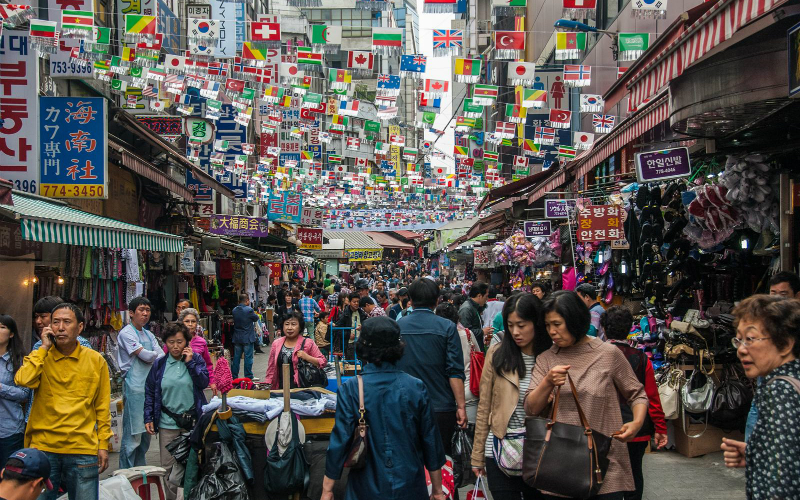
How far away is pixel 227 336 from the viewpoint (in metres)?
18.6

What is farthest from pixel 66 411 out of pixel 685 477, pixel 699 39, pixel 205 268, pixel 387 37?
pixel 205 268

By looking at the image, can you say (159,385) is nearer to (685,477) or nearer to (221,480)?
(221,480)

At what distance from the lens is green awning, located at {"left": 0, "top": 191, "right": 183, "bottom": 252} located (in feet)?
23.9

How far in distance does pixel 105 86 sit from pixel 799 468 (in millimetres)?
14792

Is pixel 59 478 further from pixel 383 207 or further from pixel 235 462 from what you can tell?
pixel 383 207

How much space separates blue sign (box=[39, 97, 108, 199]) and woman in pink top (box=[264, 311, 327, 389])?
4596mm

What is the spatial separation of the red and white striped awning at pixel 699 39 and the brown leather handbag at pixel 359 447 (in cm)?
328

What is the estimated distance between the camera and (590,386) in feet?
13.1

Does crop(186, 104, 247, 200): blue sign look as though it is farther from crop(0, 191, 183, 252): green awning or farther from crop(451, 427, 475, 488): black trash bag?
crop(451, 427, 475, 488): black trash bag

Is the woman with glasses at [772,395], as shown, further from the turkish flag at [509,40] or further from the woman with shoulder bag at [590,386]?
the turkish flag at [509,40]

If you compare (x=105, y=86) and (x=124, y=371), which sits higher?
(x=105, y=86)

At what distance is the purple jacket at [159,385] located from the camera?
6.42m

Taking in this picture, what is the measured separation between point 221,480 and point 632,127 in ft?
19.7

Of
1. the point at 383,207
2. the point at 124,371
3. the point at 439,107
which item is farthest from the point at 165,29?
the point at 383,207
